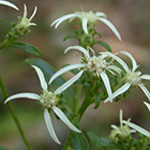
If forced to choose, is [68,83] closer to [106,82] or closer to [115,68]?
[106,82]

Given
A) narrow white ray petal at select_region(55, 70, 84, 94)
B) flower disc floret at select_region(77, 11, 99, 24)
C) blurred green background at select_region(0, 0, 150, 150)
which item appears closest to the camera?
narrow white ray petal at select_region(55, 70, 84, 94)

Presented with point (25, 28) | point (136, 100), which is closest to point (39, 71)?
point (25, 28)

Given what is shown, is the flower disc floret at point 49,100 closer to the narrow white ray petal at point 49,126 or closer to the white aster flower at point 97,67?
the narrow white ray petal at point 49,126

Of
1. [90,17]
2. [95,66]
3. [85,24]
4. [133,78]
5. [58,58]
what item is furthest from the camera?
[58,58]

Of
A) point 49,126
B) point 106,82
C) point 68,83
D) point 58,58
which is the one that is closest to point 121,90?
point 106,82

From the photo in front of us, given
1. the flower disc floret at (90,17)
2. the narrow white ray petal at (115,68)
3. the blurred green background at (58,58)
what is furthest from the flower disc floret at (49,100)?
the blurred green background at (58,58)

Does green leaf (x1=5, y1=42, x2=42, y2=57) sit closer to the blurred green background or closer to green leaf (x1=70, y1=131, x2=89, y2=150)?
green leaf (x1=70, y1=131, x2=89, y2=150)

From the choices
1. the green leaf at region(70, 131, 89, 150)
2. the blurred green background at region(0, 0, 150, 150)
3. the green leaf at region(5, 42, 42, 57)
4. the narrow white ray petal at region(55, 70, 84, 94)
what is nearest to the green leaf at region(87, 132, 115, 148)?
the green leaf at region(70, 131, 89, 150)

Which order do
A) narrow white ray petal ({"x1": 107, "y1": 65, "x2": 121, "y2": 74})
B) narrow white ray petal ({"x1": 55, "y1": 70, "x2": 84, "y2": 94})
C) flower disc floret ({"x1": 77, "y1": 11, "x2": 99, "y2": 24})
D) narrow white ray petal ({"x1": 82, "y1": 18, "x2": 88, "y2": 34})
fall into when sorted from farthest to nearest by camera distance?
flower disc floret ({"x1": 77, "y1": 11, "x2": 99, "y2": 24}) < narrow white ray petal ({"x1": 82, "y1": 18, "x2": 88, "y2": 34}) < narrow white ray petal ({"x1": 107, "y1": 65, "x2": 121, "y2": 74}) < narrow white ray petal ({"x1": 55, "y1": 70, "x2": 84, "y2": 94})
